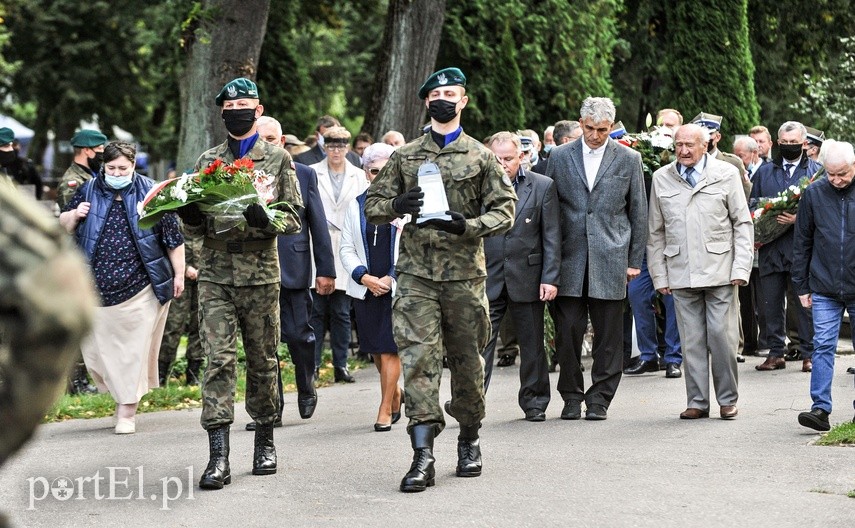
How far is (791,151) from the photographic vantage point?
541 inches

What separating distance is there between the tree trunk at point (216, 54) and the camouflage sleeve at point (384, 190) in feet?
23.5

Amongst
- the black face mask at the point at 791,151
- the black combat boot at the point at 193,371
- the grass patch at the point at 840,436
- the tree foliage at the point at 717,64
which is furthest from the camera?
the tree foliage at the point at 717,64

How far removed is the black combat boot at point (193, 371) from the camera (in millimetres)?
12977

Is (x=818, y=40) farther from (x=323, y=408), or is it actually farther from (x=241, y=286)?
(x=241, y=286)

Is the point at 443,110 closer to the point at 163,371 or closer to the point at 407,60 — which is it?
the point at 163,371

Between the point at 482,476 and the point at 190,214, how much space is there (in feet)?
7.20

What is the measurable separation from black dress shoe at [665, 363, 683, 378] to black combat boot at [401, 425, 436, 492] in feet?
17.8

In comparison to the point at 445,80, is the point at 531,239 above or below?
below

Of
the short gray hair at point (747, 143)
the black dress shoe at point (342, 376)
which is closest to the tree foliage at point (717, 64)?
the short gray hair at point (747, 143)

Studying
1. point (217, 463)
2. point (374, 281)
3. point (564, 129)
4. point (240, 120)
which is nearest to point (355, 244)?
point (374, 281)

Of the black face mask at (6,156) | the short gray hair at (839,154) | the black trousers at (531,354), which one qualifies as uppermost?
the black face mask at (6,156)

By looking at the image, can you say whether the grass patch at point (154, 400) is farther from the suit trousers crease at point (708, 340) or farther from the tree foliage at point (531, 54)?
the tree foliage at point (531, 54)

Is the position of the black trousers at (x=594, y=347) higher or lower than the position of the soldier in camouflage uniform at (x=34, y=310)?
lower

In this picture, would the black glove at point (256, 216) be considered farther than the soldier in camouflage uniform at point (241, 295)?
No
